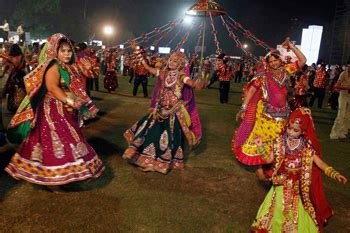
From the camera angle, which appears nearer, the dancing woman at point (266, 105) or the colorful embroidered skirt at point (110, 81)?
Result: the dancing woman at point (266, 105)

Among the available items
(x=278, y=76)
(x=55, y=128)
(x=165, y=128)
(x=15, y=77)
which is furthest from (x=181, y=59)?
(x=15, y=77)

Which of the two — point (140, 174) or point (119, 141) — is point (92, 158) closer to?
point (140, 174)

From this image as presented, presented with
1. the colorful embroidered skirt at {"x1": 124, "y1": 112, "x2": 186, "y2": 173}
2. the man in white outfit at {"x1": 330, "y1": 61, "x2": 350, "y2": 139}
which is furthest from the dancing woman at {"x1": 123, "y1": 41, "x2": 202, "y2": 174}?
the man in white outfit at {"x1": 330, "y1": 61, "x2": 350, "y2": 139}

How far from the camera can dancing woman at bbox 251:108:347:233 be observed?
3.53 metres

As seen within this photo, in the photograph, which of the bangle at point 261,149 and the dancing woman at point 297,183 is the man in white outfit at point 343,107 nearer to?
the bangle at point 261,149

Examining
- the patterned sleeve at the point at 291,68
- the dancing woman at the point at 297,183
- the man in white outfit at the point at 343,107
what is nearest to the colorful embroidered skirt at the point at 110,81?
the man in white outfit at the point at 343,107

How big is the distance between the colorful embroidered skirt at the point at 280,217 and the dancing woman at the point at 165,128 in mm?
2081

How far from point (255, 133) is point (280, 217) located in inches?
80.4

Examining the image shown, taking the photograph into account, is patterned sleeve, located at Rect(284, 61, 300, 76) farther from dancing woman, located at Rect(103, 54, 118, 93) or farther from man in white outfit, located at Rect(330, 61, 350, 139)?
dancing woman, located at Rect(103, 54, 118, 93)

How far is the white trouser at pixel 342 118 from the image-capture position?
28.9 ft

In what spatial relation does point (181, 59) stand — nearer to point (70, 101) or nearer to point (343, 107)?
point (70, 101)

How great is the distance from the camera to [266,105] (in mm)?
A: 5406

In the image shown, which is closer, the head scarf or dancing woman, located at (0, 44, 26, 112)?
the head scarf

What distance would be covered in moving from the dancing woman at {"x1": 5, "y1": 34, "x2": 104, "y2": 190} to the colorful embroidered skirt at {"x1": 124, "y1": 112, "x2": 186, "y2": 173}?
129cm
